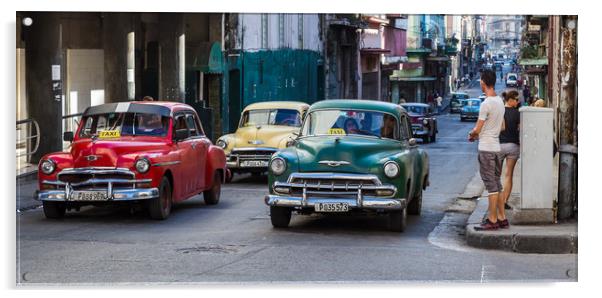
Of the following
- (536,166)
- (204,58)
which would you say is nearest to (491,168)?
(536,166)

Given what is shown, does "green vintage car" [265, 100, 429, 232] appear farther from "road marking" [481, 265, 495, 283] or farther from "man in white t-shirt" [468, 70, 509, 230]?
"road marking" [481, 265, 495, 283]

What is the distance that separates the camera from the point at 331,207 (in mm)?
15477

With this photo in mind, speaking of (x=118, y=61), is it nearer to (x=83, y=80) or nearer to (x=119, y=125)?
(x=83, y=80)

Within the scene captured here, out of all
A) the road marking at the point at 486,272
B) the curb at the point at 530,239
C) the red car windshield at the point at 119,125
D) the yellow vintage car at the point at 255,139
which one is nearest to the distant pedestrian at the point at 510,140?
the curb at the point at 530,239

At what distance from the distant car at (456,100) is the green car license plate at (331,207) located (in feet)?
7.61

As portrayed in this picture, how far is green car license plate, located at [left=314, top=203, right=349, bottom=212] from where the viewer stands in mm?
15445

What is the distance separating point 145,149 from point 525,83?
4.37 meters

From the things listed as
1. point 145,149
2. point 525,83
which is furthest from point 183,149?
point 525,83

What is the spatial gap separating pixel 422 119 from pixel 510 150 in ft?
13.0

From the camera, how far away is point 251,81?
21516 millimetres

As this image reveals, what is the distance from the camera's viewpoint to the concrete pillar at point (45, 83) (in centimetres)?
1656

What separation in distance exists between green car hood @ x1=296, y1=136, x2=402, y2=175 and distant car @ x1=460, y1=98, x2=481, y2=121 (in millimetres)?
890

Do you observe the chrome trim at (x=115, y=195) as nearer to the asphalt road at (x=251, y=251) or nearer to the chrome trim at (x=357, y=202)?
the asphalt road at (x=251, y=251)

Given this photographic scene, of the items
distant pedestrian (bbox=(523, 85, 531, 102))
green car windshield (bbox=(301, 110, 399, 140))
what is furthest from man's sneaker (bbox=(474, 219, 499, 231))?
distant pedestrian (bbox=(523, 85, 531, 102))
